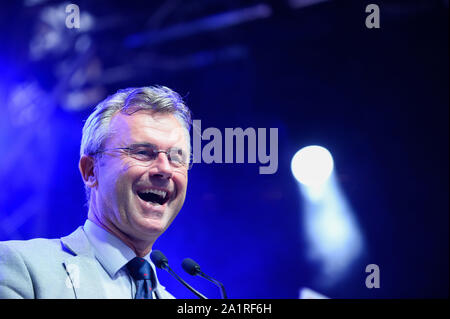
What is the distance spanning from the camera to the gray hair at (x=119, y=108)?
2215 millimetres

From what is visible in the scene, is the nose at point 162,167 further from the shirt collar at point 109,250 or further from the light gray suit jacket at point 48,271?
the light gray suit jacket at point 48,271

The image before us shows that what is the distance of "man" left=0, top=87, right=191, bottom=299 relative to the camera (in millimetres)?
1869

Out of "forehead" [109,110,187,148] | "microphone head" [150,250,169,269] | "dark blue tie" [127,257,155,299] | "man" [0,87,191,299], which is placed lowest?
"dark blue tie" [127,257,155,299]

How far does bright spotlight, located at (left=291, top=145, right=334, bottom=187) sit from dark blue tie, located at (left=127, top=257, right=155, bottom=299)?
66.0 inches

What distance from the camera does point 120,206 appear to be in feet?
6.89

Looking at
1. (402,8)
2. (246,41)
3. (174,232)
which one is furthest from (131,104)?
(402,8)

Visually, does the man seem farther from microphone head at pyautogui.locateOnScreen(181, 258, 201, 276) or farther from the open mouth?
microphone head at pyautogui.locateOnScreen(181, 258, 201, 276)

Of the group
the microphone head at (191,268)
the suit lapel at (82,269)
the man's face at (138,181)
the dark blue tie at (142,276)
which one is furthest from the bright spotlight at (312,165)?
the suit lapel at (82,269)

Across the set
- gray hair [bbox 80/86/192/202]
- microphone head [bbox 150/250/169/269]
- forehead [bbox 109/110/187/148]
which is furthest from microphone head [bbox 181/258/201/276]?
gray hair [bbox 80/86/192/202]

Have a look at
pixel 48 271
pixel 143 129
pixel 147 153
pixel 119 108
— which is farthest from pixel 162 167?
pixel 48 271

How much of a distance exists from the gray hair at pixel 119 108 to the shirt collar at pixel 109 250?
381 millimetres

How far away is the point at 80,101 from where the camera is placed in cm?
280

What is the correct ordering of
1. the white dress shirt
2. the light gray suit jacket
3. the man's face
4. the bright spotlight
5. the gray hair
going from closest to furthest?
the light gray suit jacket, the white dress shirt, the man's face, the gray hair, the bright spotlight

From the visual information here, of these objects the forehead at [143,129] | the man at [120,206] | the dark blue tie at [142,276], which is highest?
the forehead at [143,129]
